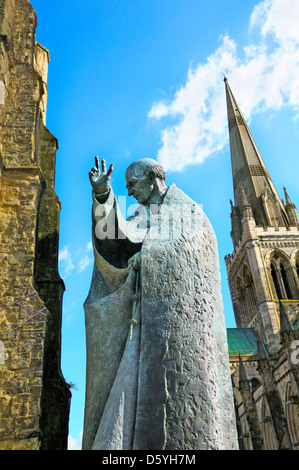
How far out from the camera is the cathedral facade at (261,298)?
3250cm

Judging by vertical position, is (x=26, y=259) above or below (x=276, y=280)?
below

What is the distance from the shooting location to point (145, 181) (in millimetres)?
4090

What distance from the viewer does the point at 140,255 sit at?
3551 millimetres

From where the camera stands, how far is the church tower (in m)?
48.4

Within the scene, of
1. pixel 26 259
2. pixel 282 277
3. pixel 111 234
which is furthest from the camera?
pixel 282 277

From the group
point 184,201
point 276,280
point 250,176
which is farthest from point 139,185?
point 250,176

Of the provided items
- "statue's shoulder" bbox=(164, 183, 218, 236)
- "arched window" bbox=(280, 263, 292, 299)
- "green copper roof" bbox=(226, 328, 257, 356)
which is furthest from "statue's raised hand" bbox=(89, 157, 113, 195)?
"arched window" bbox=(280, 263, 292, 299)

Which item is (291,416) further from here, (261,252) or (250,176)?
(250,176)

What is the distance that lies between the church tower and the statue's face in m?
40.6

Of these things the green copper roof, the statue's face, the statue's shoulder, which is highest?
the green copper roof

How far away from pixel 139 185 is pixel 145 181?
0.06m

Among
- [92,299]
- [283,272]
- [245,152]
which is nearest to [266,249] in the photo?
[283,272]

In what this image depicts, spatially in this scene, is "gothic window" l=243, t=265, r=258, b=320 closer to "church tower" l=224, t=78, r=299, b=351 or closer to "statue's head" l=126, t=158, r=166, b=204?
"church tower" l=224, t=78, r=299, b=351

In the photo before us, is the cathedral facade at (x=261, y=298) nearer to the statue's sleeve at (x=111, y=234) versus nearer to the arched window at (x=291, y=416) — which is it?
the arched window at (x=291, y=416)
